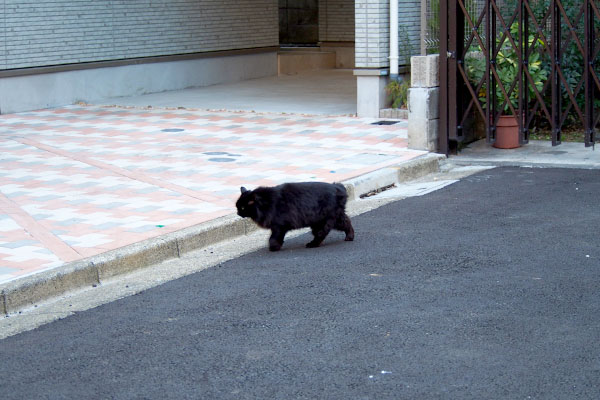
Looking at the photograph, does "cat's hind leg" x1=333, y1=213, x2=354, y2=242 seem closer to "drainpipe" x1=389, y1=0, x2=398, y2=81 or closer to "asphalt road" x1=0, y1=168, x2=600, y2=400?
"asphalt road" x1=0, y1=168, x2=600, y2=400

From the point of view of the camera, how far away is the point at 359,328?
18.0ft

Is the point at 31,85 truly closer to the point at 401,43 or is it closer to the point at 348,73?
the point at 401,43

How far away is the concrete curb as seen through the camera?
6242mm

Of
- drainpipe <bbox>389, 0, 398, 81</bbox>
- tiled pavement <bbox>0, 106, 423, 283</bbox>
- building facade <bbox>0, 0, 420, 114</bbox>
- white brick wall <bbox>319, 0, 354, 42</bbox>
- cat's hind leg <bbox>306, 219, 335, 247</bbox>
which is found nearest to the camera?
cat's hind leg <bbox>306, 219, 335, 247</bbox>

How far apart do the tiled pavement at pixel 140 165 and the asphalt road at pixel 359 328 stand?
122 cm

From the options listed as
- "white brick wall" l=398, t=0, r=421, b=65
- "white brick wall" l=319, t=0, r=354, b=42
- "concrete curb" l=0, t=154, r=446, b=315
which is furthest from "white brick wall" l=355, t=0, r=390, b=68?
"white brick wall" l=319, t=0, r=354, b=42

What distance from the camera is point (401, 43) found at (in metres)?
14.9

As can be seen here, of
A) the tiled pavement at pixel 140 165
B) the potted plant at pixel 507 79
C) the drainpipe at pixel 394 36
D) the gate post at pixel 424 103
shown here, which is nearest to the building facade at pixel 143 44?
the drainpipe at pixel 394 36

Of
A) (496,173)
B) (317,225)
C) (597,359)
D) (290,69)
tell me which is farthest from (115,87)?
(597,359)

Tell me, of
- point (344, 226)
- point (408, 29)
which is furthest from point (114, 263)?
point (408, 29)

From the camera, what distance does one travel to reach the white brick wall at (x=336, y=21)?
924 inches

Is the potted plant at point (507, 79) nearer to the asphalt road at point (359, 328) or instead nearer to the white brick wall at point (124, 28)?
the asphalt road at point (359, 328)

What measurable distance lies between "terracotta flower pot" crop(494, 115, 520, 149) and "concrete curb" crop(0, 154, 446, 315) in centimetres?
500

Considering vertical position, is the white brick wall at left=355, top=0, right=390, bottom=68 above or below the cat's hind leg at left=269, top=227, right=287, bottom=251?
above
